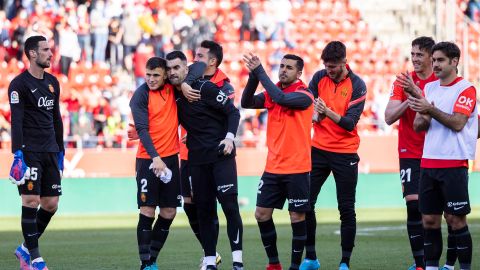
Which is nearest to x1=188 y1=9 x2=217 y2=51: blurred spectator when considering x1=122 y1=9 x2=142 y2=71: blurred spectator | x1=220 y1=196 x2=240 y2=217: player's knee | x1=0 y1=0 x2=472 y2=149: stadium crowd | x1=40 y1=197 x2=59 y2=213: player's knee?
x1=0 y1=0 x2=472 y2=149: stadium crowd

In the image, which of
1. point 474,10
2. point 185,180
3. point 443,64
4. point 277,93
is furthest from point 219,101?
point 474,10

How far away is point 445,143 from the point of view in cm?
933

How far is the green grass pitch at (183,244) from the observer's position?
1185 centimetres

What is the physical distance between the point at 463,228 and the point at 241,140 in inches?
587

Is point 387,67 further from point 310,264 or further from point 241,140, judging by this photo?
point 310,264

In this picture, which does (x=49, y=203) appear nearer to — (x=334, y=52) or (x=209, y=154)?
(x=209, y=154)

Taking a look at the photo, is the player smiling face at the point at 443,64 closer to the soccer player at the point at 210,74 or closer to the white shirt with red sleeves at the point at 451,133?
the white shirt with red sleeves at the point at 451,133

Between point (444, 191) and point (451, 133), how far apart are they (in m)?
0.54

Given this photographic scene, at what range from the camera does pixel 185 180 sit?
11320 mm

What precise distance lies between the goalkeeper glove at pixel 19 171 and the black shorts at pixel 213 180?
1.73 meters

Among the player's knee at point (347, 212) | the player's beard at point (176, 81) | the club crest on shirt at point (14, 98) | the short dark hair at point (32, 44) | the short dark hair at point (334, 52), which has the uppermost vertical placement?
the short dark hair at point (32, 44)

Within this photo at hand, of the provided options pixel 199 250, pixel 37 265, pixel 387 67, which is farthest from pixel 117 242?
pixel 387 67

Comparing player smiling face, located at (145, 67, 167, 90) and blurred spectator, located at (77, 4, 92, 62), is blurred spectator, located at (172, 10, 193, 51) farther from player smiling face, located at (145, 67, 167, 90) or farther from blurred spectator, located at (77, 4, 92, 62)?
player smiling face, located at (145, 67, 167, 90)

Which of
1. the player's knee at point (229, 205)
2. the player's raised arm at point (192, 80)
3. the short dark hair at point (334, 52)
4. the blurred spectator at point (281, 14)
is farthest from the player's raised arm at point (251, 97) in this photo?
the blurred spectator at point (281, 14)
